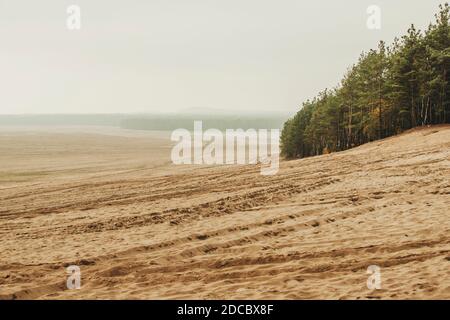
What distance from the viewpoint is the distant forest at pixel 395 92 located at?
46.2 meters

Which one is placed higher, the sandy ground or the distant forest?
the distant forest

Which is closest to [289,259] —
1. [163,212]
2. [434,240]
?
[434,240]

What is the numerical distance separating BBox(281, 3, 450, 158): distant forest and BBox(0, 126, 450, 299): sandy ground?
23105 mm

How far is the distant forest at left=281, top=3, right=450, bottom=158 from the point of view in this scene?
1818 inches

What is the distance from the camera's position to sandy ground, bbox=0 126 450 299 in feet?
31.4

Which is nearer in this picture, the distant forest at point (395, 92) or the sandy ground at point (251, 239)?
the sandy ground at point (251, 239)

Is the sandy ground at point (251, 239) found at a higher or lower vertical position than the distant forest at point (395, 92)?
lower

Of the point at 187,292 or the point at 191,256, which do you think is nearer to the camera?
the point at 187,292

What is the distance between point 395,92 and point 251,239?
1507 inches

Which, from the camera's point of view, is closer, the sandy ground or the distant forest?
the sandy ground

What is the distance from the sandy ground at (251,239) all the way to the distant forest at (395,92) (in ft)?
75.8
